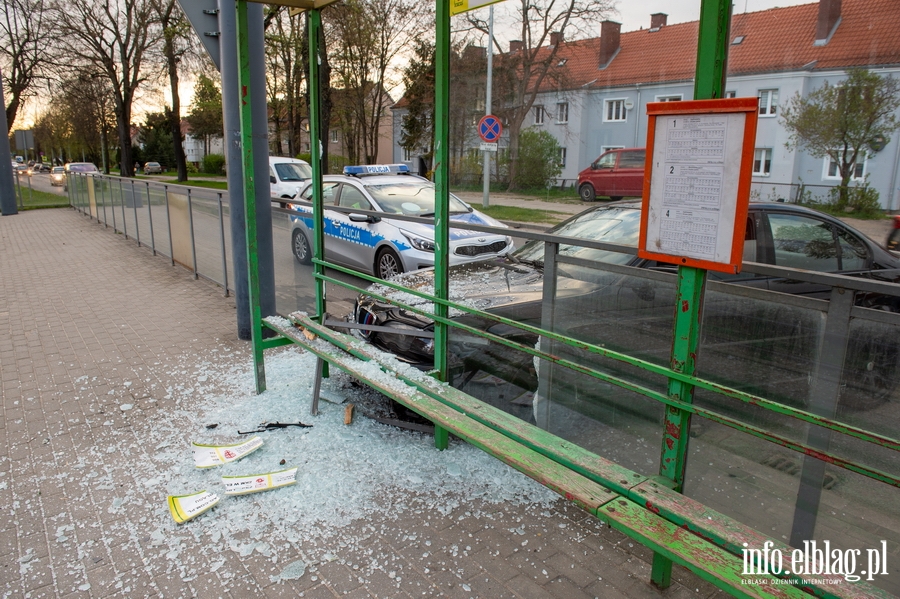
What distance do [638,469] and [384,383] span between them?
138cm

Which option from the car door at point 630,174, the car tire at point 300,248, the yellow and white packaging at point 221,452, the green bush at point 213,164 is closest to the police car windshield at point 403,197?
the car tire at point 300,248

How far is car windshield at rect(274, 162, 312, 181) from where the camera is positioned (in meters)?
18.0

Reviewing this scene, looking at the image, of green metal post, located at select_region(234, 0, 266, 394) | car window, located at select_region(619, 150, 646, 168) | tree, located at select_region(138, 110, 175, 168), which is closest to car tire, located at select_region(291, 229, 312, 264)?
green metal post, located at select_region(234, 0, 266, 394)

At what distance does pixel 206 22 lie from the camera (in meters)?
5.48

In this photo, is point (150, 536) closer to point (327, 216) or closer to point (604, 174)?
point (604, 174)

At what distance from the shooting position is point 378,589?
262cm

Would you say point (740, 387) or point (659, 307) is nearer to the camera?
point (740, 387)

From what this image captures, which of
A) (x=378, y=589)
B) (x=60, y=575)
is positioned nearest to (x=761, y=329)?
(x=378, y=589)

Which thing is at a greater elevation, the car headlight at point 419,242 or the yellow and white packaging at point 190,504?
the car headlight at point 419,242

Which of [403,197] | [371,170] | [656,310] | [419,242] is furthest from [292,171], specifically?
[656,310]

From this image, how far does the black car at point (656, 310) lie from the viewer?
2332mm

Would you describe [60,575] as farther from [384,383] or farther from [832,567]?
[832,567]

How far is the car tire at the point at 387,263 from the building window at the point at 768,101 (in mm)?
6273

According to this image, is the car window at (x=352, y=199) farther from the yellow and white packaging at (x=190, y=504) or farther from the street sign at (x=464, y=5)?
the yellow and white packaging at (x=190, y=504)
